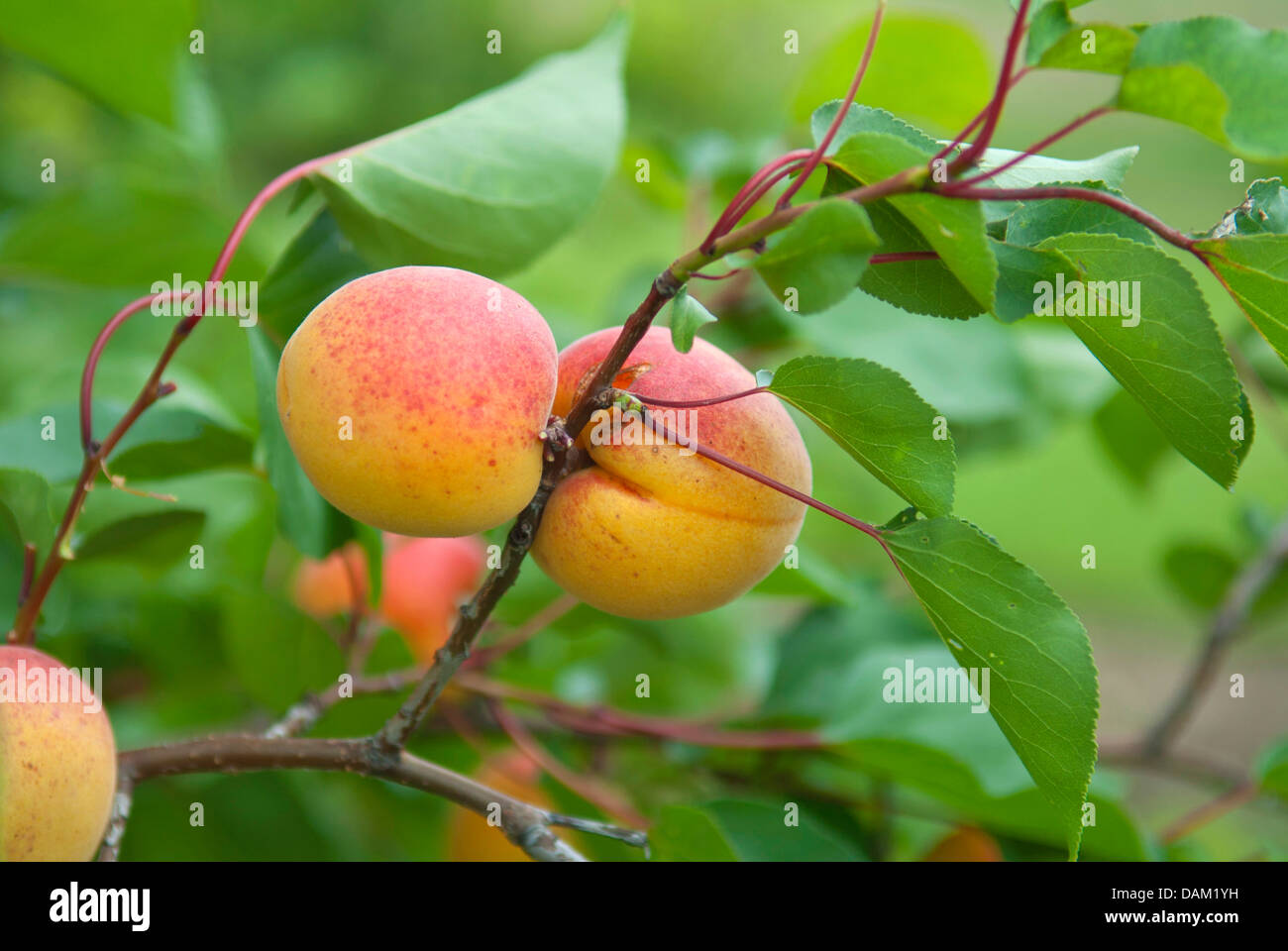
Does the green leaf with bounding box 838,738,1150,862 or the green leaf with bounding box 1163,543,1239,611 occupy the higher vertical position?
the green leaf with bounding box 1163,543,1239,611

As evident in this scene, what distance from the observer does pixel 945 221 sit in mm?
281

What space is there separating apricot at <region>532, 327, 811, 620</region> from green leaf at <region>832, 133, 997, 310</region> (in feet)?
0.28

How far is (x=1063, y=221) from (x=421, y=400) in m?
0.20

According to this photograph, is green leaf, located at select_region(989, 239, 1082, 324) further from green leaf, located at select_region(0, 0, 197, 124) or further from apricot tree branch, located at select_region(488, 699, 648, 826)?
green leaf, located at select_region(0, 0, 197, 124)

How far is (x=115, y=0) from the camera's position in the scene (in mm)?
561

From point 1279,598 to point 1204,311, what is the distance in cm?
61

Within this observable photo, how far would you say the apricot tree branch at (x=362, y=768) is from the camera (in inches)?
14.2

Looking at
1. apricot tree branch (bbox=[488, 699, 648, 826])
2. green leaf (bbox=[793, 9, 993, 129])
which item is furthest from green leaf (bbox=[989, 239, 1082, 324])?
green leaf (bbox=[793, 9, 993, 129])

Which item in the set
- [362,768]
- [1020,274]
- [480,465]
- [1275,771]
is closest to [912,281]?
[1020,274]

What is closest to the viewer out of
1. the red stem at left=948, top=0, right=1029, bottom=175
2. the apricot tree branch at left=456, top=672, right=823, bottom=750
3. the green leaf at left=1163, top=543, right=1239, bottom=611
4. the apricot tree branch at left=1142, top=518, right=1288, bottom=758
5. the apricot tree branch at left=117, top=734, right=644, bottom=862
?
the red stem at left=948, top=0, right=1029, bottom=175

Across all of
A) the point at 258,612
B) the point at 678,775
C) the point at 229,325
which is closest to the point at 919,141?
the point at 258,612

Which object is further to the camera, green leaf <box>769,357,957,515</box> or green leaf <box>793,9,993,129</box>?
green leaf <box>793,9,993,129</box>

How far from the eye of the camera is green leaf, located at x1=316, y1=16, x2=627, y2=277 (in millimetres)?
437

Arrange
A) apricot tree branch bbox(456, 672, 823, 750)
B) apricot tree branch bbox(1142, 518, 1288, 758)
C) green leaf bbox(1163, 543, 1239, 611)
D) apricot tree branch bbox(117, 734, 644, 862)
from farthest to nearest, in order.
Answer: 1. green leaf bbox(1163, 543, 1239, 611)
2. apricot tree branch bbox(1142, 518, 1288, 758)
3. apricot tree branch bbox(456, 672, 823, 750)
4. apricot tree branch bbox(117, 734, 644, 862)
